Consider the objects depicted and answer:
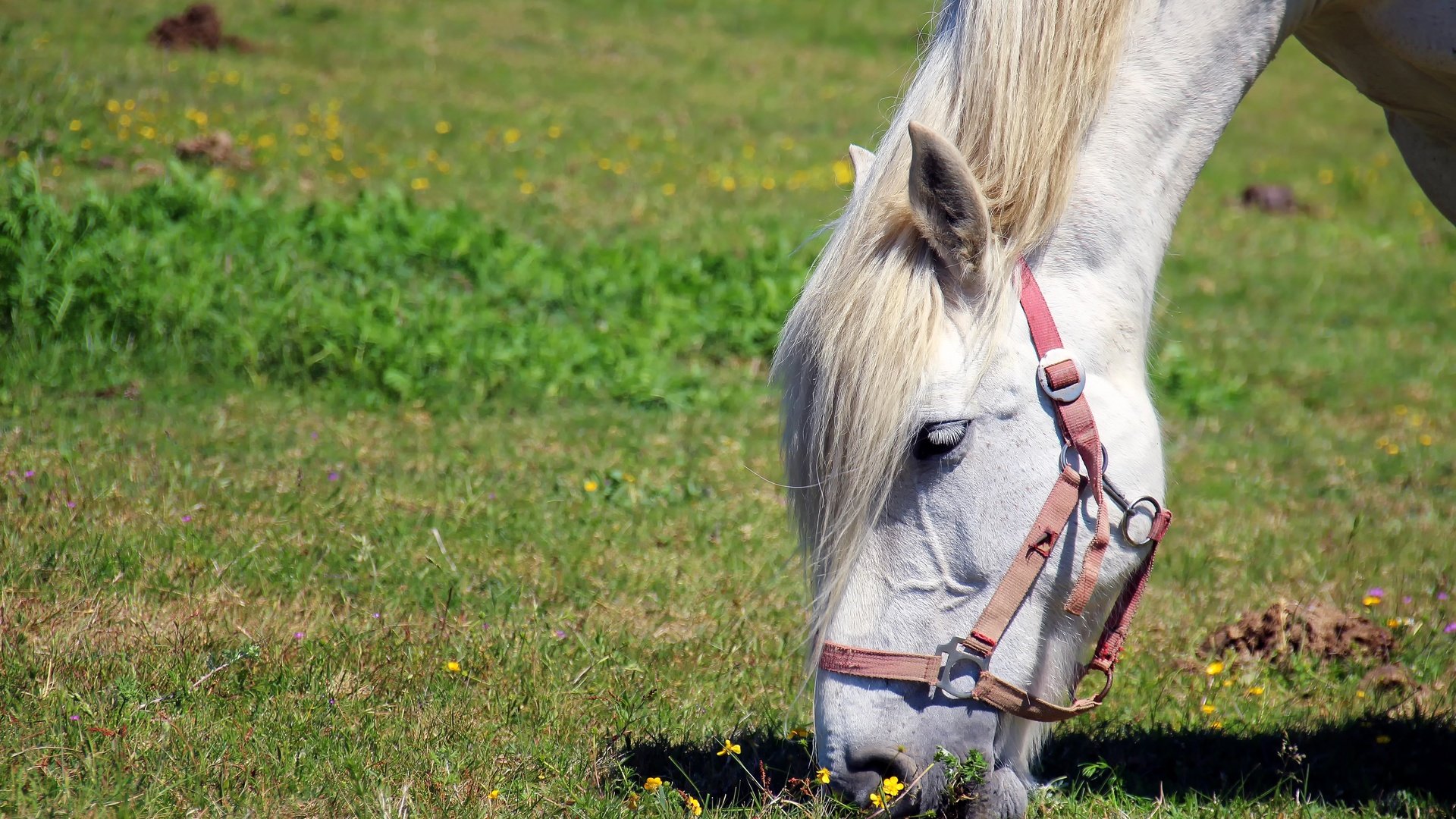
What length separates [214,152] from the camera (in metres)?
7.66

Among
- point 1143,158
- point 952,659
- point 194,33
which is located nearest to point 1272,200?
point 1143,158

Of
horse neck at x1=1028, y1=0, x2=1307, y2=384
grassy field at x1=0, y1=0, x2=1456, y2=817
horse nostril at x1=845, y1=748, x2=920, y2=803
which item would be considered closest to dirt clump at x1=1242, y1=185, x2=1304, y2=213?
grassy field at x1=0, y1=0, x2=1456, y2=817

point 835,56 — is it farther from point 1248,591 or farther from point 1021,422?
point 1021,422

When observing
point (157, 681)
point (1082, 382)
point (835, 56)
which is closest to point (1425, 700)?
point (1082, 382)

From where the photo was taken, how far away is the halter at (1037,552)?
211cm

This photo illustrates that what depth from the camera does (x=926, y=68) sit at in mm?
2270

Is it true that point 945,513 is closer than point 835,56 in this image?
Yes

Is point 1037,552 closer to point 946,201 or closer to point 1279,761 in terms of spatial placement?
point 946,201

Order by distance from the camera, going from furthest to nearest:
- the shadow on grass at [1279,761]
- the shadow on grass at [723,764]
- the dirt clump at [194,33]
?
the dirt clump at [194,33] → the shadow on grass at [1279,761] → the shadow on grass at [723,764]

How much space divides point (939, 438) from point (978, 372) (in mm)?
138

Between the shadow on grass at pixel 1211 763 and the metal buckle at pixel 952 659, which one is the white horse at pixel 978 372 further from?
the shadow on grass at pixel 1211 763

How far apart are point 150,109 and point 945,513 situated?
26.0 feet

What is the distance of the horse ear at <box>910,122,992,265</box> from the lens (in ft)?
6.47

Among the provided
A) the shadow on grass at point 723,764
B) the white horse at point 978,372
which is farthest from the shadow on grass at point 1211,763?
the white horse at point 978,372
